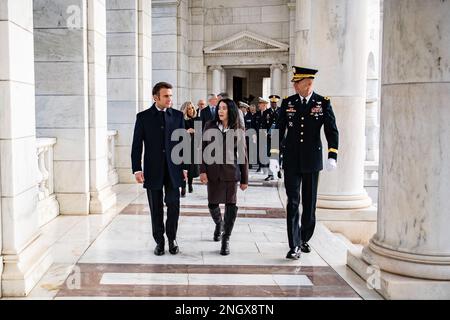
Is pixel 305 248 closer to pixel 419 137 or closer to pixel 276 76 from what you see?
pixel 419 137

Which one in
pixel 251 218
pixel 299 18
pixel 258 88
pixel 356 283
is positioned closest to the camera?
pixel 356 283

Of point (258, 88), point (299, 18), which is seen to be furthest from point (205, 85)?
point (258, 88)

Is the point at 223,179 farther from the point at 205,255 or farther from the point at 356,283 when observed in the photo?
the point at 356,283

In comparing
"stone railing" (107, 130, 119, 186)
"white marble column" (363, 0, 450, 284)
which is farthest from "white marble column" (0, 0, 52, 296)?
"stone railing" (107, 130, 119, 186)

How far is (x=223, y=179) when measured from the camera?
223 inches

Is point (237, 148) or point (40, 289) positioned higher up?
point (237, 148)

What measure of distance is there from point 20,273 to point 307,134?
10.2 ft

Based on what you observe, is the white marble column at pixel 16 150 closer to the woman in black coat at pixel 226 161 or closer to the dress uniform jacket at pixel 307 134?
the woman in black coat at pixel 226 161

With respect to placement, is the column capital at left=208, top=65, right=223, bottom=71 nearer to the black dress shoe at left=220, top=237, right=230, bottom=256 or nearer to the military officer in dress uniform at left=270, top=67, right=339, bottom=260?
the military officer in dress uniform at left=270, top=67, right=339, bottom=260

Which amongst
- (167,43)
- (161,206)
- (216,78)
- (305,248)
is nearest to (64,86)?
(161,206)

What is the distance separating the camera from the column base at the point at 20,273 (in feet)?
14.5

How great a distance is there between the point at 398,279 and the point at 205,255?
215 cm
